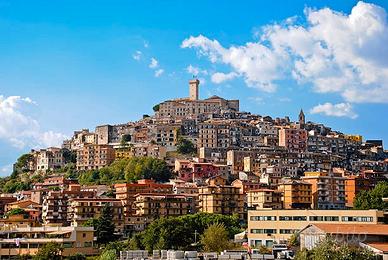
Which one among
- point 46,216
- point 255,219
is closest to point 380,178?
point 255,219

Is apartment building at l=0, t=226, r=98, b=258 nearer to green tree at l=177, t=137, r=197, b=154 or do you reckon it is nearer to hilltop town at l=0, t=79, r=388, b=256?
hilltop town at l=0, t=79, r=388, b=256

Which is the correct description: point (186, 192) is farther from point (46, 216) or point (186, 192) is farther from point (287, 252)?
point (287, 252)

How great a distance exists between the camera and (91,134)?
4756 inches

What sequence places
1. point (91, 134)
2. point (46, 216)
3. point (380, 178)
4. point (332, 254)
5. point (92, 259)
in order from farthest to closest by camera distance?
point (91, 134) < point (380, 178) < point (46, 216) < point (92, 259) < point (332, 254)

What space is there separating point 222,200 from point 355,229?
101 ft

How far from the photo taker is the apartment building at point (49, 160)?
10825 cm

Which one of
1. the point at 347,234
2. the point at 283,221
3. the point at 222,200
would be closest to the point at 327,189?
the point at 222,200

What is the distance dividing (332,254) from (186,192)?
45.9 m

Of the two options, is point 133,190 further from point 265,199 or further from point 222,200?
point 265,199

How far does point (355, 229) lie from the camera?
149ft

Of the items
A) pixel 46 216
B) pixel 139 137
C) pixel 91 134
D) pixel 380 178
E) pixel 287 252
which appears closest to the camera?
pixel 287 252

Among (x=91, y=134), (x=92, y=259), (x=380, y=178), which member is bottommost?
(x=92, y=259)

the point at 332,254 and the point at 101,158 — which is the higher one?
the point at 101,158

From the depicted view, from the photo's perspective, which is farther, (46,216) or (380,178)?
(380,178)
